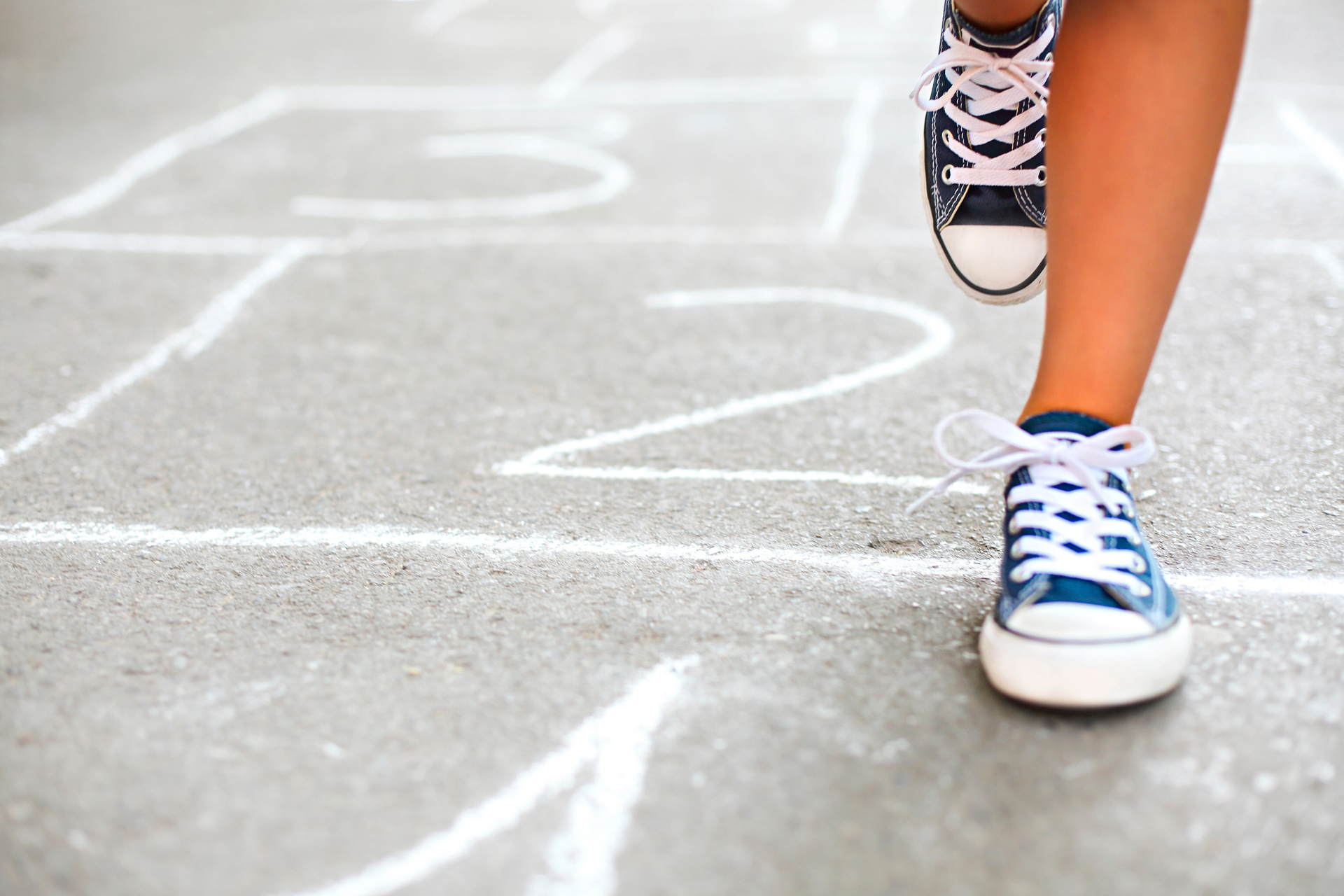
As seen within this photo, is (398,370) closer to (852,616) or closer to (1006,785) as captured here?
(852,616)

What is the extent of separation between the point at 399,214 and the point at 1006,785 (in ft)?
9.19

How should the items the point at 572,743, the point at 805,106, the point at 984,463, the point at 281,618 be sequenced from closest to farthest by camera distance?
the point at 572,743 → the point at 984,463 → the point at 281,618 → the point at 805,106

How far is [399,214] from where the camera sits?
3447 millimetres

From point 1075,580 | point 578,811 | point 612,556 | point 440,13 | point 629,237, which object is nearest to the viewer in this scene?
point 578,811

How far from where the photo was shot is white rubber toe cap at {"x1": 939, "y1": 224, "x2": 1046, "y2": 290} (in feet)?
6.06

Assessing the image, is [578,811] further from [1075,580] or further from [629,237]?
[629,237]

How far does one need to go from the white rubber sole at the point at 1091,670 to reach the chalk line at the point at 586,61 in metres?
4.09

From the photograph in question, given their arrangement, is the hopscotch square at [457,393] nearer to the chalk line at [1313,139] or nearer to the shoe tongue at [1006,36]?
the shoe tongue at [1006,36]

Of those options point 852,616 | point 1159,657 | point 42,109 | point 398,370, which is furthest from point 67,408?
point 42,109

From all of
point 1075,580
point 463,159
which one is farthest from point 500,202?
point 1075,580

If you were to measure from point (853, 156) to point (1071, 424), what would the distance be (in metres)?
2.69

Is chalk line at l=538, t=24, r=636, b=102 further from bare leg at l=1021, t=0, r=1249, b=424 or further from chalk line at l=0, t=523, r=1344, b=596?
bare leg at l=1021, t=0, r=1249, b=424

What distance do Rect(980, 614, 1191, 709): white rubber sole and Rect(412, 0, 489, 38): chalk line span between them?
604 centimetres

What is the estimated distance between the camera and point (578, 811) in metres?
1.20
